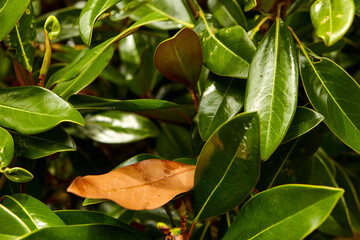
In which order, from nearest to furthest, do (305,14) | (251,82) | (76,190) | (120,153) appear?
(76,190) < (251,82) < (305,14) < (120,153)

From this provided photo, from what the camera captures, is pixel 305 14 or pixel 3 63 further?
pixel 3 63

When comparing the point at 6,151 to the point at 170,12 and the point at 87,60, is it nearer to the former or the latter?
the point at 87,60

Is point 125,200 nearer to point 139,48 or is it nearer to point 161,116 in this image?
point 161,116

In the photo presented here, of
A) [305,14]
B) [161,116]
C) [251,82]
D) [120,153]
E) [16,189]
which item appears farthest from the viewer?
[120,153]

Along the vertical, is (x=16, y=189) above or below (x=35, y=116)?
below

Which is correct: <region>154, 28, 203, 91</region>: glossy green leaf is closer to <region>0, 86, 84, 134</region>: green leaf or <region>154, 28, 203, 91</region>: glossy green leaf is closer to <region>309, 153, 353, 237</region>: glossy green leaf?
<region>0, 86, 84, 134</region>: green leaf

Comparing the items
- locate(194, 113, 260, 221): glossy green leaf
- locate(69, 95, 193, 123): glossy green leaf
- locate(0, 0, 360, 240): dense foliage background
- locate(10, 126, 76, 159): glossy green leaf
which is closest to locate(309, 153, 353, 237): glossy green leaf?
locate(0, 0, 360, 240): dense foliage background

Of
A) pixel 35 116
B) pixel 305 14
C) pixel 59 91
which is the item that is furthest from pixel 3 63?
pixel 305 14
